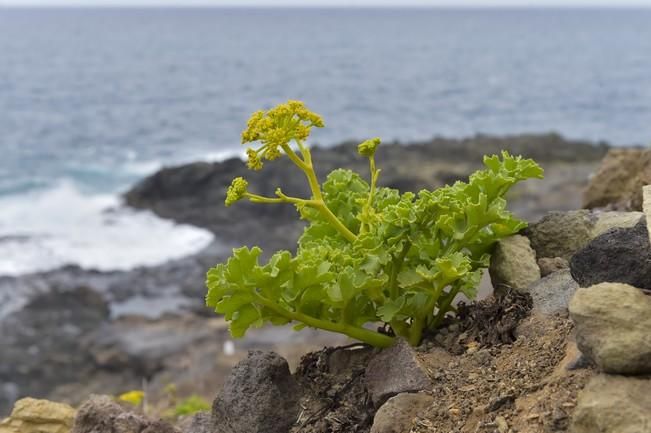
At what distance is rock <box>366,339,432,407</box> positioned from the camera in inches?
150

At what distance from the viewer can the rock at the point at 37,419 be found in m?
5.19

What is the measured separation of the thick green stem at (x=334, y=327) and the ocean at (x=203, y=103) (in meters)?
24.7

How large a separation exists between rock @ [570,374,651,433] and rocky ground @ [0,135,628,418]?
35.6ft

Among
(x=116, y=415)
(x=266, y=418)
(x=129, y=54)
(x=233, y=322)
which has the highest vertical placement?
(x=233, y=322)

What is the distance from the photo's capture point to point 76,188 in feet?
135

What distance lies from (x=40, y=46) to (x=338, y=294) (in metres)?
143

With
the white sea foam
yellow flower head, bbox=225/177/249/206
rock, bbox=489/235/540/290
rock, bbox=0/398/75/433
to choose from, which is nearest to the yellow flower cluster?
yellow flower head, bbox=225/177/249/206

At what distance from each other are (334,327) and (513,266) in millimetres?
1075

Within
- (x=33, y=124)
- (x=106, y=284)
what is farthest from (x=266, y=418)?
(x=33, y=124)

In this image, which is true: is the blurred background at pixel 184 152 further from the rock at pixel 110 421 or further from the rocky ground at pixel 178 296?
the rock at pixel 110 421

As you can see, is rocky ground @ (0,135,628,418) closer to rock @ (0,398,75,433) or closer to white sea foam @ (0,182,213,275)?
white sea foam @ (0,182,213,275)

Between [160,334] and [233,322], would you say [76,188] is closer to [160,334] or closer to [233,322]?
[160,334]

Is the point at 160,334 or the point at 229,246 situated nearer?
the point at 160,334

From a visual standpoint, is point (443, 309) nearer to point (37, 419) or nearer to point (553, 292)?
point (553, 292)
